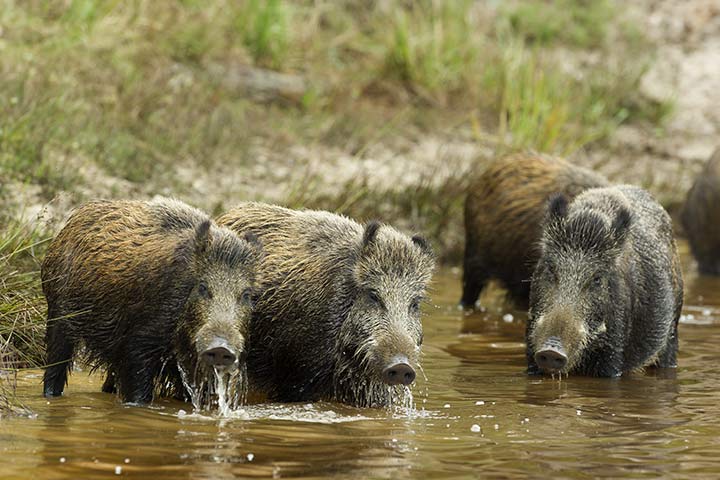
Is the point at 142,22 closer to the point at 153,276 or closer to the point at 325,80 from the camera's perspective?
the point at 325,80

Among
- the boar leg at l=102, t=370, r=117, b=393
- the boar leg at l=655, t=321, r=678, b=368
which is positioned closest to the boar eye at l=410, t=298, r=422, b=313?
the boar leg at l=102, t=370, r=117, b=393

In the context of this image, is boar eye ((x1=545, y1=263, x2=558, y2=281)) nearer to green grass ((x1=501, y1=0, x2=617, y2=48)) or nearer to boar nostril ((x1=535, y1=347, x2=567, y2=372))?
boar nostril ((x1=535, y1=347, x2=567, y2=372))

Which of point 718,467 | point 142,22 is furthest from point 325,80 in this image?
point 718,467

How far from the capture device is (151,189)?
11.5m

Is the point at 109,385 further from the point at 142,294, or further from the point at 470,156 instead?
the point at 470,156

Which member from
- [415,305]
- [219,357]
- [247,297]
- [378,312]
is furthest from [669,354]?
[219,357]

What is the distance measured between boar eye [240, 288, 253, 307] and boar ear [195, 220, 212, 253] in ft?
0.95

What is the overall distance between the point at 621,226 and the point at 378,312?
1837mm

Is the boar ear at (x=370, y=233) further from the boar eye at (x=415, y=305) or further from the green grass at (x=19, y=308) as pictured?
the green grass at (x=19, y=308)

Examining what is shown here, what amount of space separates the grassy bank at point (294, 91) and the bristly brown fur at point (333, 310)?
1.79 metres

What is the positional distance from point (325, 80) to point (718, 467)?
35.9 feet

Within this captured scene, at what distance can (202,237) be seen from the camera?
668cm

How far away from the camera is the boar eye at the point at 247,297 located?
671 centimetres

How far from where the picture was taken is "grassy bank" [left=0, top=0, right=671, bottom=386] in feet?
38.1
